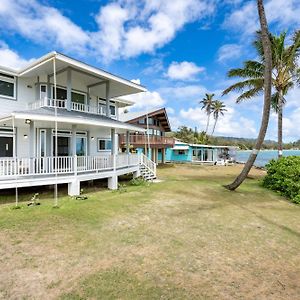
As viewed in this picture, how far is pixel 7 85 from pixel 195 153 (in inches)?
1393

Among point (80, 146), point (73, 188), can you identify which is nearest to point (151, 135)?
point (80, 146)

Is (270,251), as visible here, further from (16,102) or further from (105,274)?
(16,102)

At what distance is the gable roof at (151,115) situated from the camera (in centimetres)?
3191

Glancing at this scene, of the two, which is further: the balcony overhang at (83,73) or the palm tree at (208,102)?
the palm tree at (208,102)

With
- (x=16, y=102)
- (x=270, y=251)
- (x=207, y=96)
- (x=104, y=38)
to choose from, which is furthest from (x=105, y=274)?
(x=207, y=96)

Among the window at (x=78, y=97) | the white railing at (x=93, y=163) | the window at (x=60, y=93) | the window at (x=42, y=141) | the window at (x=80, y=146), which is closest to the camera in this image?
the white railing at (x=93, y=163)

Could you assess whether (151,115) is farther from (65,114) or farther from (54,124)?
(65,114)

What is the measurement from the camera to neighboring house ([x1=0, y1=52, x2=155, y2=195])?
11250mm

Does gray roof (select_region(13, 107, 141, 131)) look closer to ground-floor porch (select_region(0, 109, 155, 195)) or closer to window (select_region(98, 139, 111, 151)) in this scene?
ground-floor porch (select_region(0, 109, 155, 195))

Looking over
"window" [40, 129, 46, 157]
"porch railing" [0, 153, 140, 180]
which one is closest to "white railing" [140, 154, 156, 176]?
"porch railing" [0, 153, 140, 180]

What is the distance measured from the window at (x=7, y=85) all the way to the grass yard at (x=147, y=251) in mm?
6694

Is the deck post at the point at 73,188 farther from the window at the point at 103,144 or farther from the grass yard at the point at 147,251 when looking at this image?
the window at the point at 103,144

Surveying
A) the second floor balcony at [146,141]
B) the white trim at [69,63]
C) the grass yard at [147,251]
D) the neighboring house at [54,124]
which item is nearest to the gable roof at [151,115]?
the second floor balcony at [146,141]

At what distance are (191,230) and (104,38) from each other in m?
14.1
